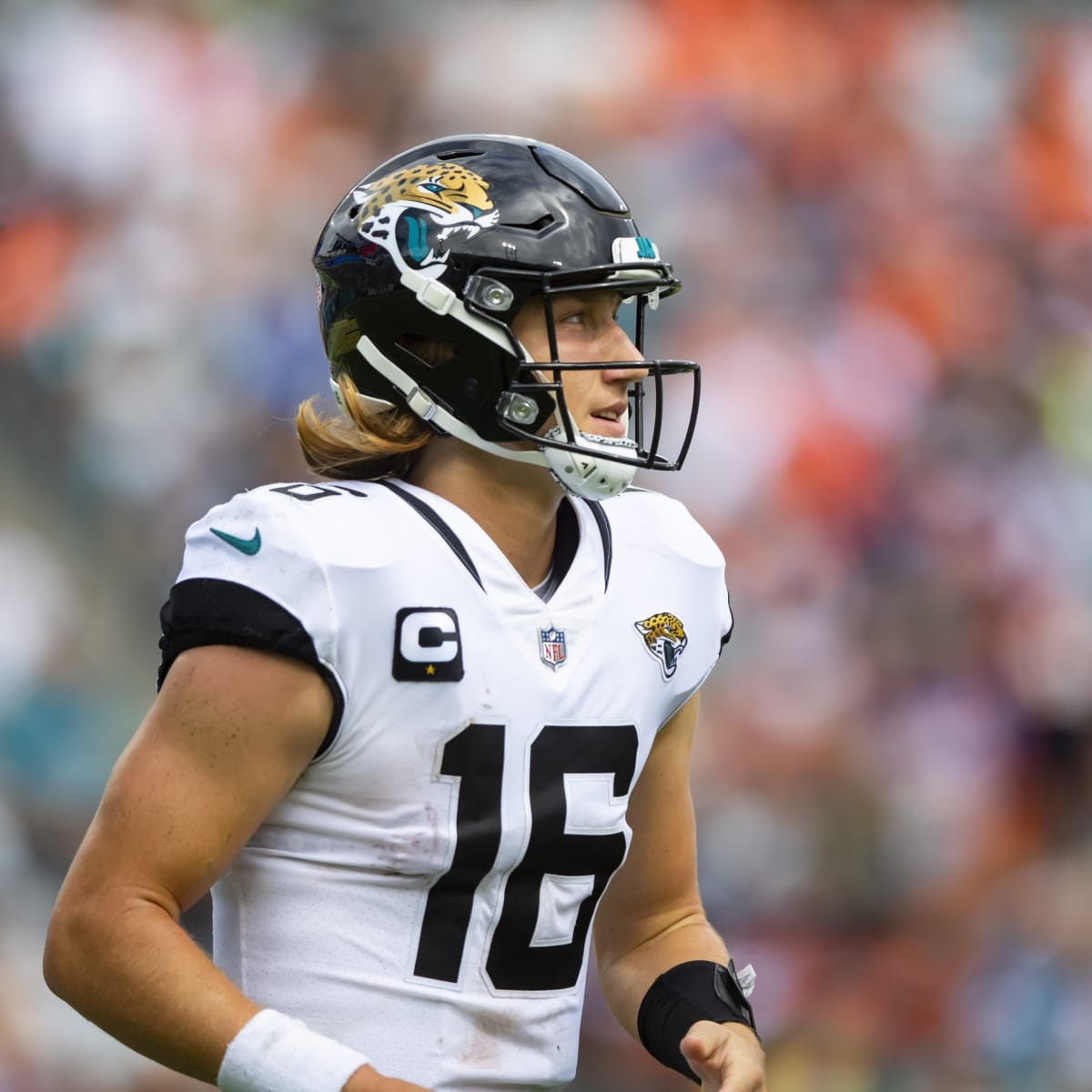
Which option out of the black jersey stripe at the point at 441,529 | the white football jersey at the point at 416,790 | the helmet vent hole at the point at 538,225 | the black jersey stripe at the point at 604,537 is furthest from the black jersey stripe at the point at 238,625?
the helmet vent hole at the point at 538,225

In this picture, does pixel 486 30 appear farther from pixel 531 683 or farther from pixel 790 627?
pixel 531 683

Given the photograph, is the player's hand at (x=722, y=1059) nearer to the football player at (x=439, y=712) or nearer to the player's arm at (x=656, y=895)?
the football player at (x=439, y=712)

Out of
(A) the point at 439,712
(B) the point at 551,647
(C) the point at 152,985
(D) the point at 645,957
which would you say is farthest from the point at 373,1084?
(D) the point at 645,957

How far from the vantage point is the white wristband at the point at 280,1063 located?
1.59 meters

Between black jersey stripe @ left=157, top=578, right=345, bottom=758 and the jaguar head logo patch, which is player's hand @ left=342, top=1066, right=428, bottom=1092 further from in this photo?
the jaguar head logo patch

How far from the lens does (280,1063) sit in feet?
5.25

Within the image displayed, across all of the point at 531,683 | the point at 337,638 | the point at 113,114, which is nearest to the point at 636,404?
the point at 531,683

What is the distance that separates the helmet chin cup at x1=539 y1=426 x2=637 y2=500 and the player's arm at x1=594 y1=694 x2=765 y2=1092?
390 mm

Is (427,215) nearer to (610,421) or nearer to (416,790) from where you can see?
(610,421)

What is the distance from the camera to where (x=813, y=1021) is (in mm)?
4262

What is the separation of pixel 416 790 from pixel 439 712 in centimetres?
9

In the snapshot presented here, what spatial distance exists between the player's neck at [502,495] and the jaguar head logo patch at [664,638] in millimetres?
146

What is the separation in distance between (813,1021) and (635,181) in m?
2.38

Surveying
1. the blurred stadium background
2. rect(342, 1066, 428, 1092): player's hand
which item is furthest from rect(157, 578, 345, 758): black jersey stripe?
the blurred stadium background
